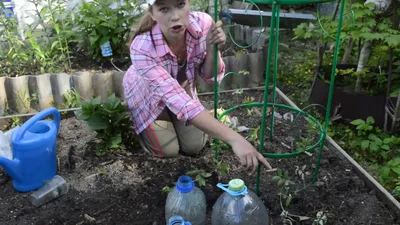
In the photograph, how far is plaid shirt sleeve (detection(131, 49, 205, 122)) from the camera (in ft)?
6.55

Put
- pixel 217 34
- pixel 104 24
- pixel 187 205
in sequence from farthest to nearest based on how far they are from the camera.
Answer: pixel 104 24, pixel 217 34, pixel 187 205

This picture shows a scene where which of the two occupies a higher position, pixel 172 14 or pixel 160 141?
pixel 172 14

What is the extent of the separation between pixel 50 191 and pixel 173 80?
3.19ft

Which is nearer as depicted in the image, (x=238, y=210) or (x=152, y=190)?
(x=238, y=210)

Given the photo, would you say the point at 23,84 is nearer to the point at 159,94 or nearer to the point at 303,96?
the point at 159,94

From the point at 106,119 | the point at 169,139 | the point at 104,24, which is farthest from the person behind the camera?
the point at 104,24

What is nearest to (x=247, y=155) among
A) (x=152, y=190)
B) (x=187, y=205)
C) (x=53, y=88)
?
(x=187, y=205)

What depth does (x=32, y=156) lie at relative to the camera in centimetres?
231

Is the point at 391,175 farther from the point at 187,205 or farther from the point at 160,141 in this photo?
the point at 160,141

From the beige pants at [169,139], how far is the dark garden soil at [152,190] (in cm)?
7

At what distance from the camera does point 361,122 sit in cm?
290

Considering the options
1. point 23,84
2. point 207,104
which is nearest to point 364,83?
point 207,104

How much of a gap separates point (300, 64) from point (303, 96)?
0.66m

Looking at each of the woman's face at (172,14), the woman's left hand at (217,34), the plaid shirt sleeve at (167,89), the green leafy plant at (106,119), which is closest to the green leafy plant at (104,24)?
the green leafy plant at (106,119)
